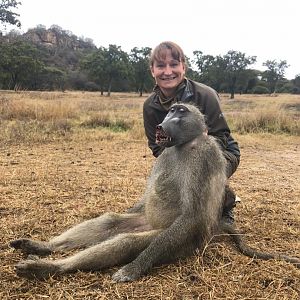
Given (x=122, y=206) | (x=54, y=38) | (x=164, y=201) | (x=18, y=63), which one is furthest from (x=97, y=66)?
(x=164, y=201)

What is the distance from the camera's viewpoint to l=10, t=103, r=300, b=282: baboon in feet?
9.15

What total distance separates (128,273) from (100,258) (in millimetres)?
220

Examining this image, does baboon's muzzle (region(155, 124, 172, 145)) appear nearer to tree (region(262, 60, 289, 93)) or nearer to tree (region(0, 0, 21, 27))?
Answer: tree (region(0, 0, 21, 27))

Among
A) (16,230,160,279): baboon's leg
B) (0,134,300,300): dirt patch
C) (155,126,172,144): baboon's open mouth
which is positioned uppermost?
(155,126,172,144): baboon's open mouth

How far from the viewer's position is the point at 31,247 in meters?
3.18

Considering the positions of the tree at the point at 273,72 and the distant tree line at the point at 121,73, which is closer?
the distant tree line at the point at 121,73

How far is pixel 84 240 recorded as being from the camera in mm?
3334

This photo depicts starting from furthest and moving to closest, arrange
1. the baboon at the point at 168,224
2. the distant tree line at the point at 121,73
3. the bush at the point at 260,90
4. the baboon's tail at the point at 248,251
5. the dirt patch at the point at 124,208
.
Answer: the bush at the point at 260,90 < the distant tree line at the point at 121,73 < the baboon's tail at the point at 248,251 < the baboon at the point at 168,224 < the dirt patch at the point at 124,208

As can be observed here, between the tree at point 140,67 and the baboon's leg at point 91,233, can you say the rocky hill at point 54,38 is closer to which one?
the tree at point 140,67

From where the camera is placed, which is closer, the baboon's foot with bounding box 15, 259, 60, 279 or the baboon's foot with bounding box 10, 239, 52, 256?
the baboon's foot with bounding box 15, 259, 60, 279

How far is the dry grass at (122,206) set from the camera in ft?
8.75

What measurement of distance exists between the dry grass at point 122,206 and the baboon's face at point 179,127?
89 centimetres

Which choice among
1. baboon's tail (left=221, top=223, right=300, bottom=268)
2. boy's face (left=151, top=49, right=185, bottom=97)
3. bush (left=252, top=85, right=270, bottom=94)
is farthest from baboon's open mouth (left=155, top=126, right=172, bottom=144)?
bush (left=252, top=85, right=270, bottom=94)

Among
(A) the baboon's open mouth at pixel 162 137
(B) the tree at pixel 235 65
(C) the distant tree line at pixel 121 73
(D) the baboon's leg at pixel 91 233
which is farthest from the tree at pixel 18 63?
(A) the baboon's open mouth at pixel 162 137
